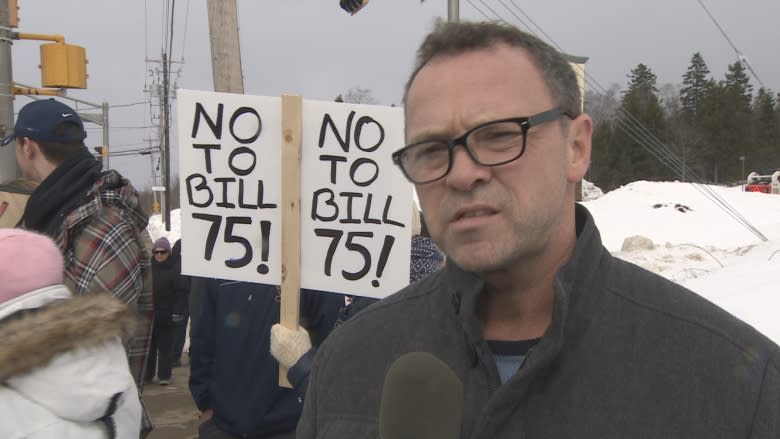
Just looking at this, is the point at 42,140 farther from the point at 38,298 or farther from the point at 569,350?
the point at 569,350

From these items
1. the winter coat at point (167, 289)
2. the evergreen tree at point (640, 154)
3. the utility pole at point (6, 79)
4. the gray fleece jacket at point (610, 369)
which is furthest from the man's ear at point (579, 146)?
the evergreen tree at point (640, 154)

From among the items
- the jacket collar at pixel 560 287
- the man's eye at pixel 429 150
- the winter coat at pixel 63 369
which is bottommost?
the winter coat at pixel 63 369

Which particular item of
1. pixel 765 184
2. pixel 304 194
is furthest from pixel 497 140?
pixel 765 184

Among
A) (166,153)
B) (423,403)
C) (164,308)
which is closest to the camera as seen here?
(423,403)

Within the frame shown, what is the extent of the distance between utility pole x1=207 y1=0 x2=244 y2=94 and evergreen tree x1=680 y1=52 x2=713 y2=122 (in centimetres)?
8622

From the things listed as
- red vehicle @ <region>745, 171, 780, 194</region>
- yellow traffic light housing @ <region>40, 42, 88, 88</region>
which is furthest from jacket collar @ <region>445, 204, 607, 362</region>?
red vehicle @ <region>745, 171, 780, 194</region>

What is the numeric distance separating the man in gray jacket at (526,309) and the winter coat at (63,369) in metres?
0.80

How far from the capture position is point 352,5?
33.7 feet

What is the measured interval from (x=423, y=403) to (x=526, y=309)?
46cm

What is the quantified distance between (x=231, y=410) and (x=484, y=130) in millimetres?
2409

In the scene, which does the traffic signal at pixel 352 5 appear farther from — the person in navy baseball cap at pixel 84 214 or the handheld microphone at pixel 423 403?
the handheld microphone at pixel 423 403

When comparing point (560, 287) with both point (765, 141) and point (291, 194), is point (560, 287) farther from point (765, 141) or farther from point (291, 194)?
point (765, 141)

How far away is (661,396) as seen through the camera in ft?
4.20

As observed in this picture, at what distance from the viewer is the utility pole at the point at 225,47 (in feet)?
18.0
